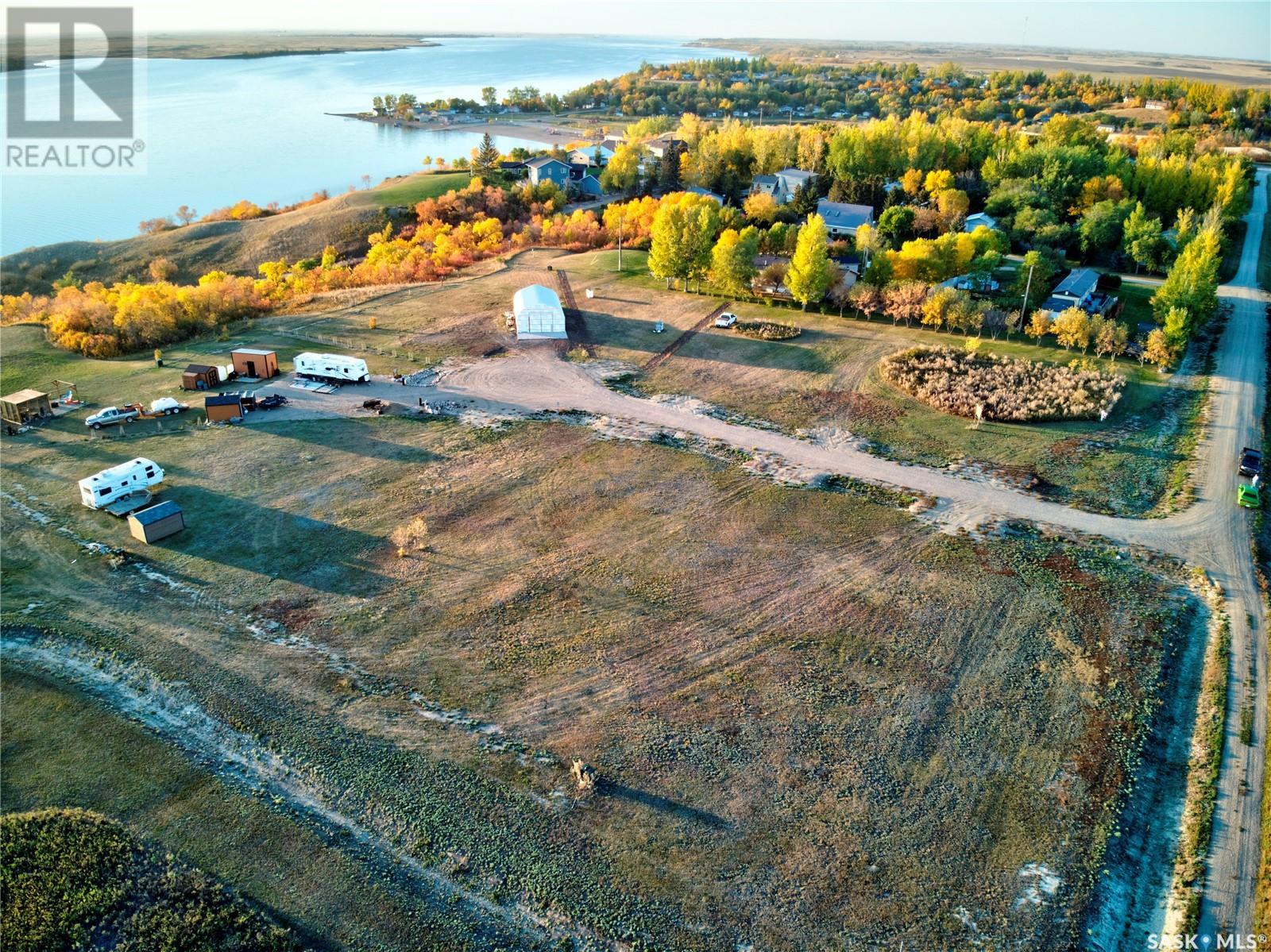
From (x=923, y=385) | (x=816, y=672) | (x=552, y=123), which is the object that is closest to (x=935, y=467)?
(x=923, y=385)

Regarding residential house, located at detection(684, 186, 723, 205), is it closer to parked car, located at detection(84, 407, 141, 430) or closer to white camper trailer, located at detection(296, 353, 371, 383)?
white camper trailer, located at detection(296, 353, 371, 383)

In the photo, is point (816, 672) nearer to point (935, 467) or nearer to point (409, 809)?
point (409, 809)

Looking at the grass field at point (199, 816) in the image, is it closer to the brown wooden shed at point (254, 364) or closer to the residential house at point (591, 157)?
the brown wooden shed at point (254, 364)

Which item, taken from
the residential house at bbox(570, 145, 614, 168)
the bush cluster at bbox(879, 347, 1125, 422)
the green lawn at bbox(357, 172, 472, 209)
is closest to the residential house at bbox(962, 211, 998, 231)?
the bush cluster at bbox(879, 347, 1125, 422)

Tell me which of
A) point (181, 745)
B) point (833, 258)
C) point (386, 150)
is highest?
point (386, 150)

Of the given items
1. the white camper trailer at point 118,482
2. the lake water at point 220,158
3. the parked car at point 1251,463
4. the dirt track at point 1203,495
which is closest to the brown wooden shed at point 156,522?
the white camper trailer at point 118,482

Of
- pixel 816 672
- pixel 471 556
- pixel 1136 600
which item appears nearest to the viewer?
pixel 816 672
